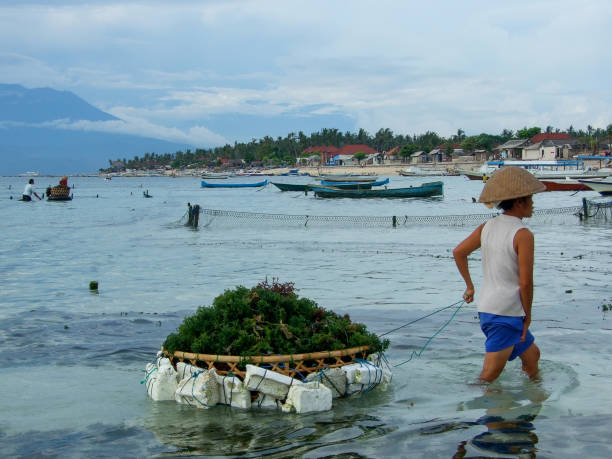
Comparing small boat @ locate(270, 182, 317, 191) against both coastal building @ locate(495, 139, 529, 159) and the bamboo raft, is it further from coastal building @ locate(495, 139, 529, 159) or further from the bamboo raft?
coastal building @ locate(495, 139, 529, 159)

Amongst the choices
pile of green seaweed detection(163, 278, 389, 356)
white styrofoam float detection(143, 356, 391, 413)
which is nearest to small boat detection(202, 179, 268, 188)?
pile of green seaweed detection(163, 278, 389, 356)

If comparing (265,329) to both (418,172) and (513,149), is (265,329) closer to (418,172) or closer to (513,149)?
(513,149)

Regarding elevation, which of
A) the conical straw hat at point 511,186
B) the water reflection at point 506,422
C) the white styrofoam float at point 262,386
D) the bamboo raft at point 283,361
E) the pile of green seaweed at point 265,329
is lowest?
the water reflection at point 506,422

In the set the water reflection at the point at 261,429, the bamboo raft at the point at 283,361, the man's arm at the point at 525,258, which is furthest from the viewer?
the bamboo raft at the point at 283,361

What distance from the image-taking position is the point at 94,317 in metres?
10.6

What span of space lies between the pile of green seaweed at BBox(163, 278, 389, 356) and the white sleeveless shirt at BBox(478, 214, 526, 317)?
1289 millimetres

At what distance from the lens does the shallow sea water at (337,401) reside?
5.00 metres

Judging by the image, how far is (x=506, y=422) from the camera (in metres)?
5.21

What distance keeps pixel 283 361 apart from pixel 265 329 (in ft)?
1.27

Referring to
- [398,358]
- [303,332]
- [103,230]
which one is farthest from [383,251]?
[103,230]

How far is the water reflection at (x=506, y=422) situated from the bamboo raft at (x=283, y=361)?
118cm

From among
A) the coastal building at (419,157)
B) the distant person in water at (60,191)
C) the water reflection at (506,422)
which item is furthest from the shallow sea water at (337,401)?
the coastal building at (419,157)

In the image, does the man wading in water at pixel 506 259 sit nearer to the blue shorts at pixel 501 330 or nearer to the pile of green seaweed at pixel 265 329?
the blue shorts at pixel 501 330

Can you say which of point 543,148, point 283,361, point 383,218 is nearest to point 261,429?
point 283,361
